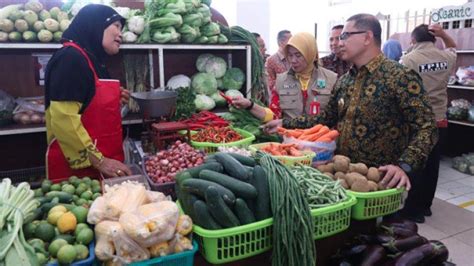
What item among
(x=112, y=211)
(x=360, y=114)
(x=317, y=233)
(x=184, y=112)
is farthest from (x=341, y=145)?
(x=112, y=211)

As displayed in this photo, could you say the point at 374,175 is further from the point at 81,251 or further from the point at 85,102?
the point at 85,102

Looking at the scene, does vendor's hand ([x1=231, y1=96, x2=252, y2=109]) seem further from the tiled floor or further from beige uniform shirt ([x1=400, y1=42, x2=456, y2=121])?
beige uniform shirt ([x1=400, y1=42, x2=456, y2=121])

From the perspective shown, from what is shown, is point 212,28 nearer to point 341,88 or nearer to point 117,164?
point 341,88

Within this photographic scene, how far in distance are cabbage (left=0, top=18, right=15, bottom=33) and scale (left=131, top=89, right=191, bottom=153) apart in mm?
1076

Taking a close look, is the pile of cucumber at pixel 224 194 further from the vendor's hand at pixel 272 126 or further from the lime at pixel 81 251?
the vendor's hand at pixel 272 126

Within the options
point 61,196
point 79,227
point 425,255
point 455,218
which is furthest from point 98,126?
point 455,218

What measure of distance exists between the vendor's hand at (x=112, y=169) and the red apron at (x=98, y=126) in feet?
0.81

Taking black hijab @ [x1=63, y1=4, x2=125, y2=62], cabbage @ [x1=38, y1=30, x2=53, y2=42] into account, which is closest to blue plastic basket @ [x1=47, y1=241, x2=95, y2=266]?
black hijab @ [x1=63, y1=4, x2=125, y2=62]

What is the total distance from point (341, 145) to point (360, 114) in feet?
0.88

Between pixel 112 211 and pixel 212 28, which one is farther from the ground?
pixel 212 28

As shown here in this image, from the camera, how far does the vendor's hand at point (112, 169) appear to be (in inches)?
87.7

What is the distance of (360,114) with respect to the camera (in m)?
2.41

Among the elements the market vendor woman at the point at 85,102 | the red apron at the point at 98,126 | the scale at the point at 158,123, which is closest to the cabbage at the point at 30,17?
the market vendor woman at the point at 85,102

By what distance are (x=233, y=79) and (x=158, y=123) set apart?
1446 millimetres
